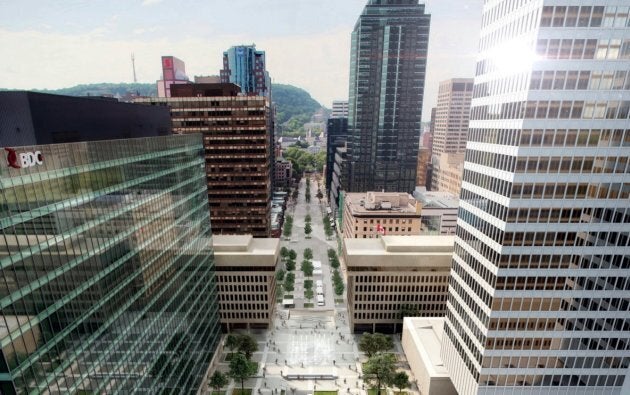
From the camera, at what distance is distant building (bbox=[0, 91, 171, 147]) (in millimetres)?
32344

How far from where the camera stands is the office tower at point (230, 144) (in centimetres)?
10019

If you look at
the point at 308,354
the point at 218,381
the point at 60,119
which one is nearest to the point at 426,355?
the point at 308,354

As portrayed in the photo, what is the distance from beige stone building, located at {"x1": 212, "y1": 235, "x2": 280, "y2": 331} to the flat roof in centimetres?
3740

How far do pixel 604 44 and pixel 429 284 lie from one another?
214ft

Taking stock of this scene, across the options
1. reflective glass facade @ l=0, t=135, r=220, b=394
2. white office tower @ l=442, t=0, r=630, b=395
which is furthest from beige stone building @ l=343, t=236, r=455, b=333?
reflective glass facade @ l=0, t=135, r=220, b=394

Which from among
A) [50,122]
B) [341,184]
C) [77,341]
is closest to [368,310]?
[77,341]

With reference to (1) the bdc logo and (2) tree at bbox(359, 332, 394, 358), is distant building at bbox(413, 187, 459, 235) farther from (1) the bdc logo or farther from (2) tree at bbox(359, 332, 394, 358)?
(1) the bdc logo

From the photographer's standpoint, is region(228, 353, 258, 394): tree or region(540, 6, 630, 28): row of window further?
region(228, 353, 258, 394): tree

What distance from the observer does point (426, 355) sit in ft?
227

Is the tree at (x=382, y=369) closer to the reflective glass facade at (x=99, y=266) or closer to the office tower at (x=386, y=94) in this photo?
the reflective glass facade at (x=99, y=266)

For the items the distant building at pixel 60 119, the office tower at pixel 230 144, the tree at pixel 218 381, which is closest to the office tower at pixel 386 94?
the office tower at pixel 230 144

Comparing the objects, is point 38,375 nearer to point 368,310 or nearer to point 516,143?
point 516,143

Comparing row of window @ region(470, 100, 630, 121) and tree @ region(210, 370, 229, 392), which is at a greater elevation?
row of window @ region(470, 100, 630, 121)

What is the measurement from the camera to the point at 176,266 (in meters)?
56.8
